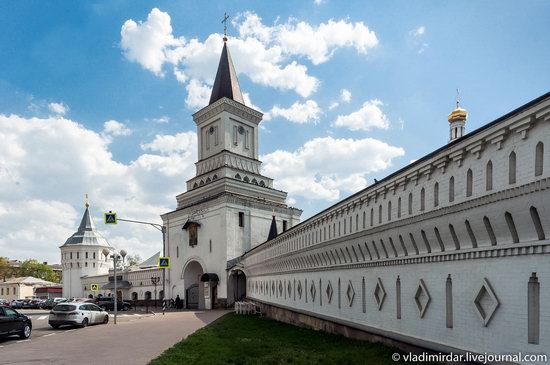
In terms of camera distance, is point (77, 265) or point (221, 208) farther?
point (77, 265)

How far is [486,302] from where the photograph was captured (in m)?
7.66

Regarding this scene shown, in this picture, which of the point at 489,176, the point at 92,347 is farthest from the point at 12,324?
the point at 489,176

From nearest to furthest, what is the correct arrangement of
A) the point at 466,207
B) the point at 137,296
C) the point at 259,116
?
the point at 466,207 < the point at 259,116 < the point at 137,296

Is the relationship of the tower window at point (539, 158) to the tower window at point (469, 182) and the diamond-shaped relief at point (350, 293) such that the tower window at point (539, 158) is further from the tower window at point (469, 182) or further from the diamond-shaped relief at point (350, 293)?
the diamond-shaped relief at point (350, 293)

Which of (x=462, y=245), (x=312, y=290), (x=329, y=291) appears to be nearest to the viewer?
(x=462, y=245)

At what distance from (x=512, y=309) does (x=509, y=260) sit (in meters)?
0.80

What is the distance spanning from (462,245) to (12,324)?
53.8ft

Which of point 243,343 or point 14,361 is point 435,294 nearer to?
point 243,343

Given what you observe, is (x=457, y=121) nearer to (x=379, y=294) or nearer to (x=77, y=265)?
(x=379, y=294)

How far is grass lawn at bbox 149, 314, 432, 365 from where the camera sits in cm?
1004

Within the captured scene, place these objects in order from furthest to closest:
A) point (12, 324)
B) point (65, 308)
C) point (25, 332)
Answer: point (65, 308) → point (25, 332) → point (12, 324)

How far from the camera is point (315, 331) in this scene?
53.1ft

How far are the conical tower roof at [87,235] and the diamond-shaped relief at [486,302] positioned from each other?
244ft

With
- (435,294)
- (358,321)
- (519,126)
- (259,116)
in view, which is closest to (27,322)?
(358,321)
